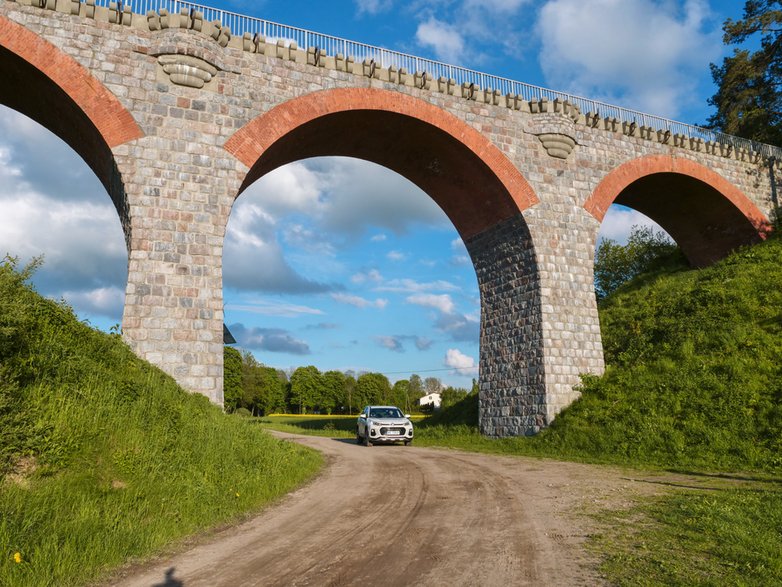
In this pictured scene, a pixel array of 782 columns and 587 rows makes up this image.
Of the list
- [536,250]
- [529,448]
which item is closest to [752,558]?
[529,448]

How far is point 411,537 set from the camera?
6.32 meters

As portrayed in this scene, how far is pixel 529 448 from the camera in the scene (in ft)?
55.0

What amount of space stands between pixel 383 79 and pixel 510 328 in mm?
9567

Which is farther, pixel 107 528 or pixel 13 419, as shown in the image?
pixel 13 419

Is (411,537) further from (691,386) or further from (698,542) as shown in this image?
(691,386)

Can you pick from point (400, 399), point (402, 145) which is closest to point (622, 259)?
point (402, 145)

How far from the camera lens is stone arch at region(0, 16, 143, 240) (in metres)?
13.3

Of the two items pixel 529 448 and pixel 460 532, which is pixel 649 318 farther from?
pixel 460 532

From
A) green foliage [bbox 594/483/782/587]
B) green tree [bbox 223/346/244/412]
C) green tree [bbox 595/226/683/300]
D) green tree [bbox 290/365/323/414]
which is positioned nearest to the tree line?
green tree [bbox 290/365/323/414]

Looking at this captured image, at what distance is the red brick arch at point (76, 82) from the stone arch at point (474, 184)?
355 cm

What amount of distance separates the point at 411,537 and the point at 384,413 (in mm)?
14522

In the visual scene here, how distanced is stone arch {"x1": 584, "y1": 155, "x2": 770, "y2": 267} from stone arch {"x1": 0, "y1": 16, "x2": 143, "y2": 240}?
633 inches

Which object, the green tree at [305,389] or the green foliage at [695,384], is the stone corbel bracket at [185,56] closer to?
the green foliage at [695,384]

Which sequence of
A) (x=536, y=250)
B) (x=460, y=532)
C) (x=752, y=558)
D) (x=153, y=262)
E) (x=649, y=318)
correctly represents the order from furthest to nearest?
1. (x=649, y=318)
2. (x=536, y=250)
3. (x=153, y=262)
4. (x=460, y=532)
5. (x=752, y=558)
